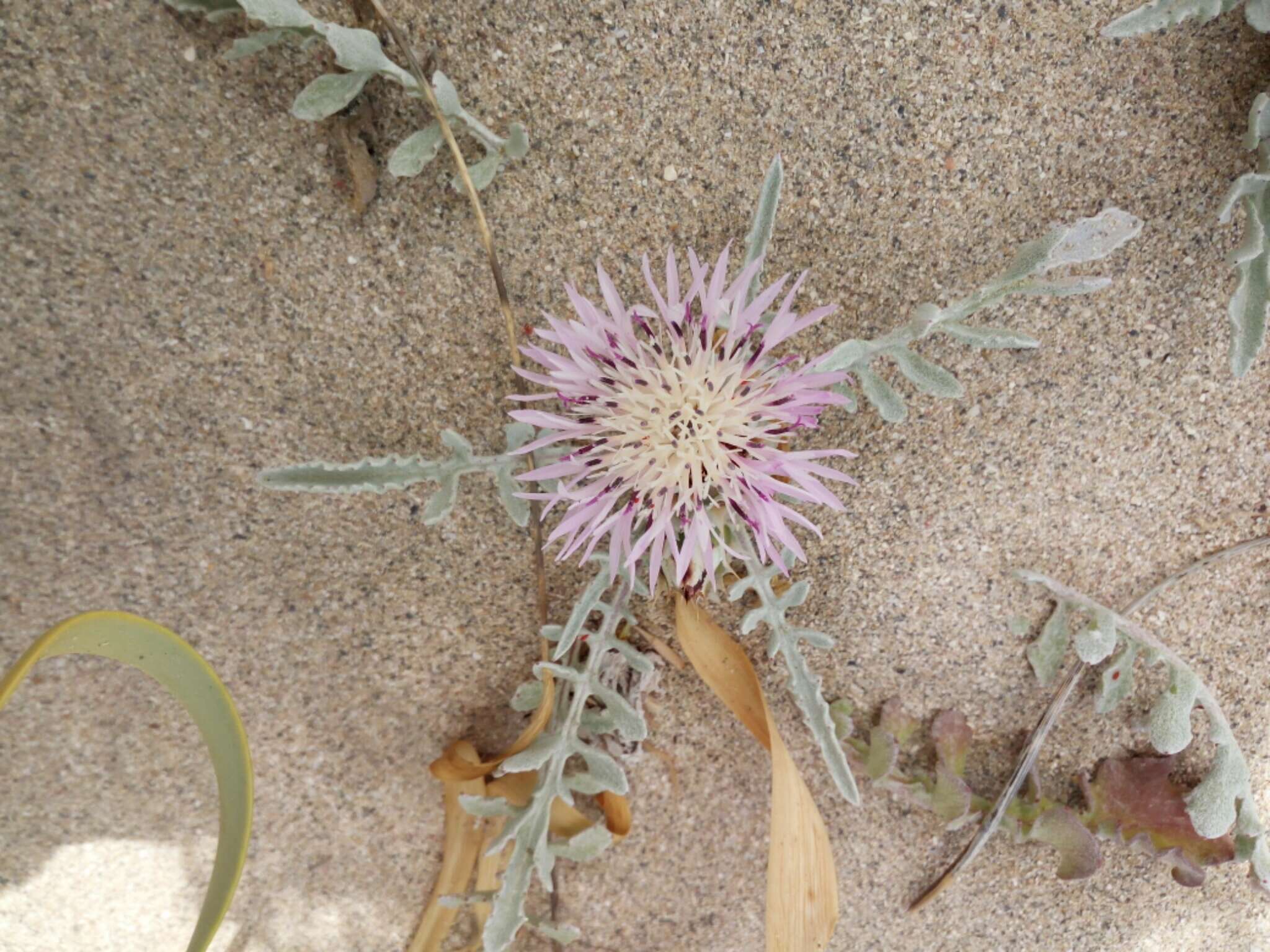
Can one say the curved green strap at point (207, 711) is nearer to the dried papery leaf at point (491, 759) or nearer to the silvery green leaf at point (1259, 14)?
the dried papery leaf at point (491, 759)

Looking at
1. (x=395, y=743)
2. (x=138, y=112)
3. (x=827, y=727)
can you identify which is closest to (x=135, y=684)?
(x=395, y=743)

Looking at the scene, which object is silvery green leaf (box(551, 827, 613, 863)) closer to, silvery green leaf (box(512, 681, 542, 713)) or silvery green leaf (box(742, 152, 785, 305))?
silvery green leaf (box(512, 681, 542, 713))

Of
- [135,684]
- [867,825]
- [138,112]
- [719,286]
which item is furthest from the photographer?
[867,825]

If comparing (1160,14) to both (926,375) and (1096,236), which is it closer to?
(1096,236)

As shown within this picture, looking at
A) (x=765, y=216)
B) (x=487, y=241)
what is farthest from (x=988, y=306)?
(x=487, y=241)

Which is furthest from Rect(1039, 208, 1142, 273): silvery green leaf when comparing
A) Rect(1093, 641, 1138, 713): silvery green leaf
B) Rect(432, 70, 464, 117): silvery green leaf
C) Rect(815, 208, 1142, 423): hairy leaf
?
Rect(432, 70, 464, 117): silvery green leaf

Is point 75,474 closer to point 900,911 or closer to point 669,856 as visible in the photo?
point 669,856
